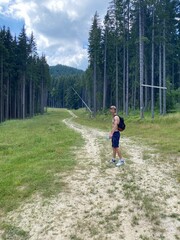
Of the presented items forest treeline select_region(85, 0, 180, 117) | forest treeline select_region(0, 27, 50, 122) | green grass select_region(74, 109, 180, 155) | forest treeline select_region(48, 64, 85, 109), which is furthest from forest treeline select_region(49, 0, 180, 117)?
forest treeline select_region(48, 64, 85, 109)

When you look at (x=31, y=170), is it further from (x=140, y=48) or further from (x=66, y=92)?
(x=66, y=92)

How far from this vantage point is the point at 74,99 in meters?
121

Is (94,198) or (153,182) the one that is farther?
(153,182)

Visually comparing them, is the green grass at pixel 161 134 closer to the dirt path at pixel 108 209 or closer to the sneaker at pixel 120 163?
the sneaker at pixel 120 163

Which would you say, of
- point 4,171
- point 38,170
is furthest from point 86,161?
point 4,171

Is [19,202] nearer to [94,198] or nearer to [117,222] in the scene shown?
[94,198]

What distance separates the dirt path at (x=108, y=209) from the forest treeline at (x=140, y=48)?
22572 mm

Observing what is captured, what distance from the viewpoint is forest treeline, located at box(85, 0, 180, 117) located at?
33469 mm

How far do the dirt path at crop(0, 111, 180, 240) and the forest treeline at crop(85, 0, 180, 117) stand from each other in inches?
889

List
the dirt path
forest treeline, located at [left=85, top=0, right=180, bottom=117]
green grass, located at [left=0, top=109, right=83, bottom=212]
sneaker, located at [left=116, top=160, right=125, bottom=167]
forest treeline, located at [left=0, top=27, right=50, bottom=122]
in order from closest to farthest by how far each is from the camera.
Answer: the dirt path, green grass, located at [left=0, top=109, right=83, bottom=212], sneaker, located at [left=116, top=160, right=125, bottom=167], forest treeline, located at [left=85, top=0, right=180, bottom=117], forest treeline, located at [left=0, top=27, right=50, bottom=122]

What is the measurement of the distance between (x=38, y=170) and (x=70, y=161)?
1.62 m

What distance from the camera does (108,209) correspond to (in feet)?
23.4

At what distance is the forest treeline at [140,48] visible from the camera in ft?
110

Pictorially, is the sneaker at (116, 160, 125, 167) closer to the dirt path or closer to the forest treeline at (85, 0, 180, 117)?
the dirt path
